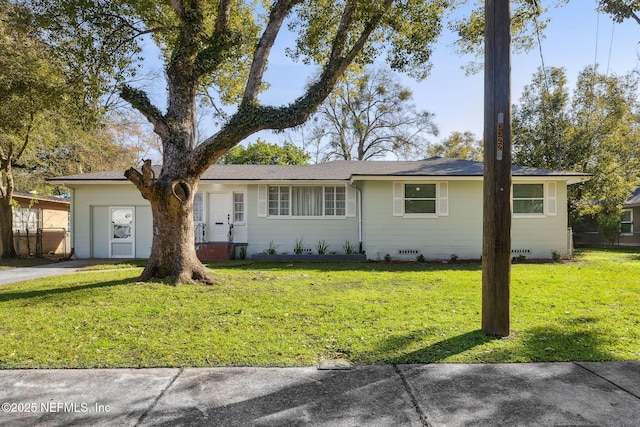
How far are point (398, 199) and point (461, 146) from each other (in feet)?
97.7

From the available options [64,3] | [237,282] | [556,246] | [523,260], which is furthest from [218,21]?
[556,246]

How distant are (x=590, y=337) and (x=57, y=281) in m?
10.4

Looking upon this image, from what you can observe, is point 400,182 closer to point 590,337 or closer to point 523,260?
point 523,260

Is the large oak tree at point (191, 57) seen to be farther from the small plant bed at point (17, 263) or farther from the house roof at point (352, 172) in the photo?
the small plant bed at point (17, 263)

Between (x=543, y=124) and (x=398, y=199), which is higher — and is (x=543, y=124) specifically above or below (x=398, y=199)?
above

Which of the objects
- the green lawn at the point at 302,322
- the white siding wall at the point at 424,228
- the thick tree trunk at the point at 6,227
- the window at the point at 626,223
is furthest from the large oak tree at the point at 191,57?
the window at the point at 626,223

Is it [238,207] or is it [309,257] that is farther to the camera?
[238,207]

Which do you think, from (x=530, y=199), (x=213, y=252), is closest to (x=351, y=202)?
(x=213, y=252)

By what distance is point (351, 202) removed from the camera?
15.0 m

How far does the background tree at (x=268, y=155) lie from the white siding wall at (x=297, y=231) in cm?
2012

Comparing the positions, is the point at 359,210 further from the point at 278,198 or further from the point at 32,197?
the point at 32,197

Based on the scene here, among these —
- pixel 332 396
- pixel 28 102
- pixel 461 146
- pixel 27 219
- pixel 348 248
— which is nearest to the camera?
pixel 332 396

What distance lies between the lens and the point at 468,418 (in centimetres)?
283

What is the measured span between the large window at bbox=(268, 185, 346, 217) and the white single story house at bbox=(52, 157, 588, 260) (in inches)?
1.5
